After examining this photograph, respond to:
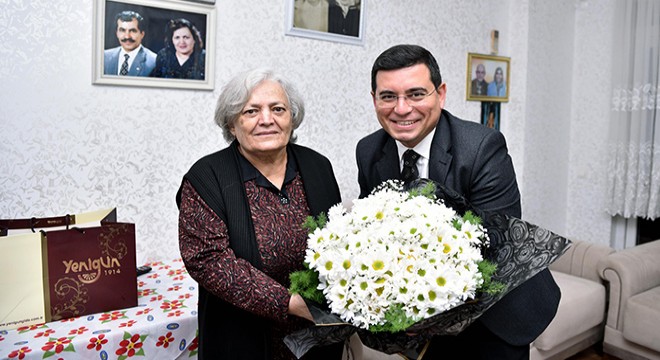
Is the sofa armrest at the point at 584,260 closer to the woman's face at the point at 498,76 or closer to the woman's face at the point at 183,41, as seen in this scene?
the woman's face at the point at 498,76

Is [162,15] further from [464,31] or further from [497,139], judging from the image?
[464,31]

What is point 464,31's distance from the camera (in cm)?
371

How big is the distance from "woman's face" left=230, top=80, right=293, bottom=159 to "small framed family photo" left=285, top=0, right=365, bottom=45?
141cm

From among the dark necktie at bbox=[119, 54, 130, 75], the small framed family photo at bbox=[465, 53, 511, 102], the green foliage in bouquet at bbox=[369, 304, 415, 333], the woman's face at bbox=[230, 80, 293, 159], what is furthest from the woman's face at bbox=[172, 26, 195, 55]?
the small framed family photo at bbox=[465, 53, 511, 102]

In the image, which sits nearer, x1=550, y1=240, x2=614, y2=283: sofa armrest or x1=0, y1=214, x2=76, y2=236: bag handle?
x1=0, y1=214, x2=76, y2=236: bag handle

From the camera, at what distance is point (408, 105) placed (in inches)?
61.1

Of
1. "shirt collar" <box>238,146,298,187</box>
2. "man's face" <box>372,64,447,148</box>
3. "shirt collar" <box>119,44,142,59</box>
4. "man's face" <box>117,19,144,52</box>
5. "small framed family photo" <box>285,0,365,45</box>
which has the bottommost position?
"shirt collar" <box>238,146,298,187</box>

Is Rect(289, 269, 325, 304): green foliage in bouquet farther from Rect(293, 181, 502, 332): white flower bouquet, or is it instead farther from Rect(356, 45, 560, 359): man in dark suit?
Rect(356, 45, 560, 359): man in dark suit

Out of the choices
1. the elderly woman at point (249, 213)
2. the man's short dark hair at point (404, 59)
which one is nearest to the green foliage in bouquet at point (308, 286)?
the elderly woman at point (249, 213)

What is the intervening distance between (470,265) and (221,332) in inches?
32.5

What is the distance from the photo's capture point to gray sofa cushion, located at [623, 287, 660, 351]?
2891 mm

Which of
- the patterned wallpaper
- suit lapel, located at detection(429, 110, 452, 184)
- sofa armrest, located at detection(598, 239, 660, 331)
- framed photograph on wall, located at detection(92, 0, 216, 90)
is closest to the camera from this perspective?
suit lapel, located at detection(429, 110, 452, 184)

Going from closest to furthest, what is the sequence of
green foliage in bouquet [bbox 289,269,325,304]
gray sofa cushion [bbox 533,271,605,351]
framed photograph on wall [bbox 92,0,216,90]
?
1. green foliage in bouquet [bbox 289,269,325,304]
2. framed photograph on wall [bbox 92,0,216,90]
3. gray sofa cushion [bbox 533,271,605,351]

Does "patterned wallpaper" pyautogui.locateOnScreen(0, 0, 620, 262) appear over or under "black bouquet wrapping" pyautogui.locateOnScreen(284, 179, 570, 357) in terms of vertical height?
over
